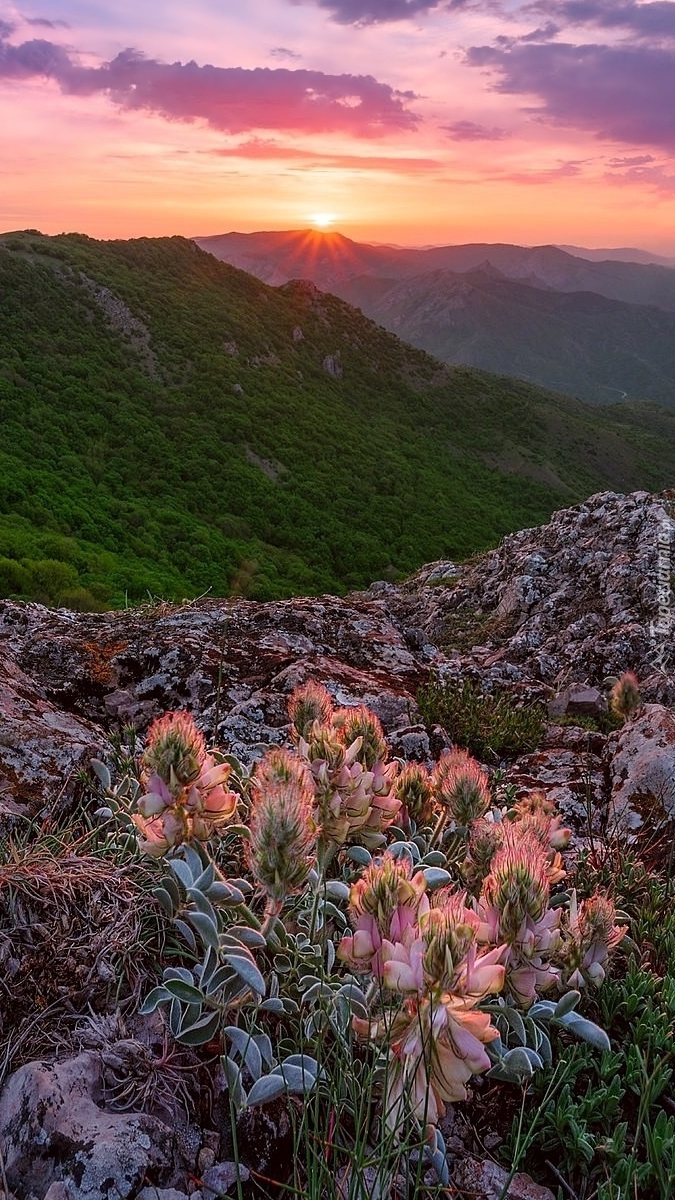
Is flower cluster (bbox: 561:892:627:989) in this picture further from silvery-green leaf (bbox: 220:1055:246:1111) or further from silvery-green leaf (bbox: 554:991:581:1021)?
silvery-green leaf (bbox: 220:1055:246:1111)

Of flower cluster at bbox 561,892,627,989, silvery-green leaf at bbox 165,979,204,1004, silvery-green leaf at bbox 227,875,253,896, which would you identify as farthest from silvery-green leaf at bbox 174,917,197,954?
flower cluster at bbox 561,892,627,989

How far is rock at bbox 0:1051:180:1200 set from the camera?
4.46ft

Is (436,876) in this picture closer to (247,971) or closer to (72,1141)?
(247,971)

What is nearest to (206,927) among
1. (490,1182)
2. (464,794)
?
(490,1182)

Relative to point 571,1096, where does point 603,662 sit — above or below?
below

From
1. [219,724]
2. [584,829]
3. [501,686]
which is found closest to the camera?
[584,829]

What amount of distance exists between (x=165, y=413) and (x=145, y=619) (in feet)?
122

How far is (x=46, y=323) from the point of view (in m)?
A: 42.1

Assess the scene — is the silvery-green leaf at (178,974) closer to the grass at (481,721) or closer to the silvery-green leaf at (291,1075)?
the silvery-green leaf at (291,1075)

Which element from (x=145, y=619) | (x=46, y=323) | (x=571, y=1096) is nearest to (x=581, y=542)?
(x=145, y=619)

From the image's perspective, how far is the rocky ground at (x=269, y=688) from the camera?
1430 millimetres

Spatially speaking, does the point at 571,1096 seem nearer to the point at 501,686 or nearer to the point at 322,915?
the point at 322,915

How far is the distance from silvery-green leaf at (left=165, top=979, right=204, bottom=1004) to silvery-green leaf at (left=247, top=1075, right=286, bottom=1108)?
0.19 m

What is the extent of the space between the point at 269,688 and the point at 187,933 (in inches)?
101
